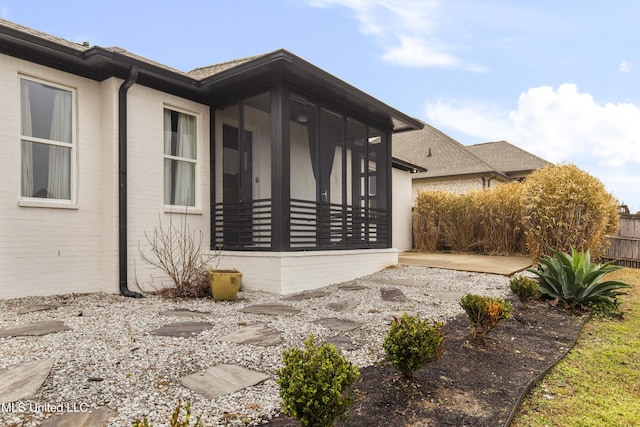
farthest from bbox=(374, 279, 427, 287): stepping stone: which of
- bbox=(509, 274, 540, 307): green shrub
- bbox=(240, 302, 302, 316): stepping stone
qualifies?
bbox=(240, 302, 302, 316): stepping stone

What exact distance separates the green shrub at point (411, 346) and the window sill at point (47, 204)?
4.69m

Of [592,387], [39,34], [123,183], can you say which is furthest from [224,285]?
[39,34]

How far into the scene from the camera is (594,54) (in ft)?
24.1

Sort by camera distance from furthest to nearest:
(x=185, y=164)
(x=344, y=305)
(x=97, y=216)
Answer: (x=185, y=164) → (x=97, y=216) → (x=344, y=305)

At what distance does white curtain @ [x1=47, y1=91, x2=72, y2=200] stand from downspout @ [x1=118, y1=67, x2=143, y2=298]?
66cm

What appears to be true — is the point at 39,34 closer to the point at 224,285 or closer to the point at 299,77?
the point at 299,77

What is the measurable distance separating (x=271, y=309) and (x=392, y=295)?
181 cm

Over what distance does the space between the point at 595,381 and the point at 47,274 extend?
19.2 feet

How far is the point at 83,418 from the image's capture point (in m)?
1.83

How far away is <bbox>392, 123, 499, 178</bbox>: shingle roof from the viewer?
602 inches

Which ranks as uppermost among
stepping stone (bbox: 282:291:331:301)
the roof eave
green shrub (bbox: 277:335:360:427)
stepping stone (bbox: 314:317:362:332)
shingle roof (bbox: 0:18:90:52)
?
shingle roof (bbox: 0:18:90:52)

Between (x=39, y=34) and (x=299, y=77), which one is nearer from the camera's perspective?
(x=39, y=34)

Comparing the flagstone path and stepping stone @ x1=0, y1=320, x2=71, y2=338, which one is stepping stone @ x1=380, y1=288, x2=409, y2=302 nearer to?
the flagstone path

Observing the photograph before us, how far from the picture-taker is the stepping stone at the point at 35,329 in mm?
3215
